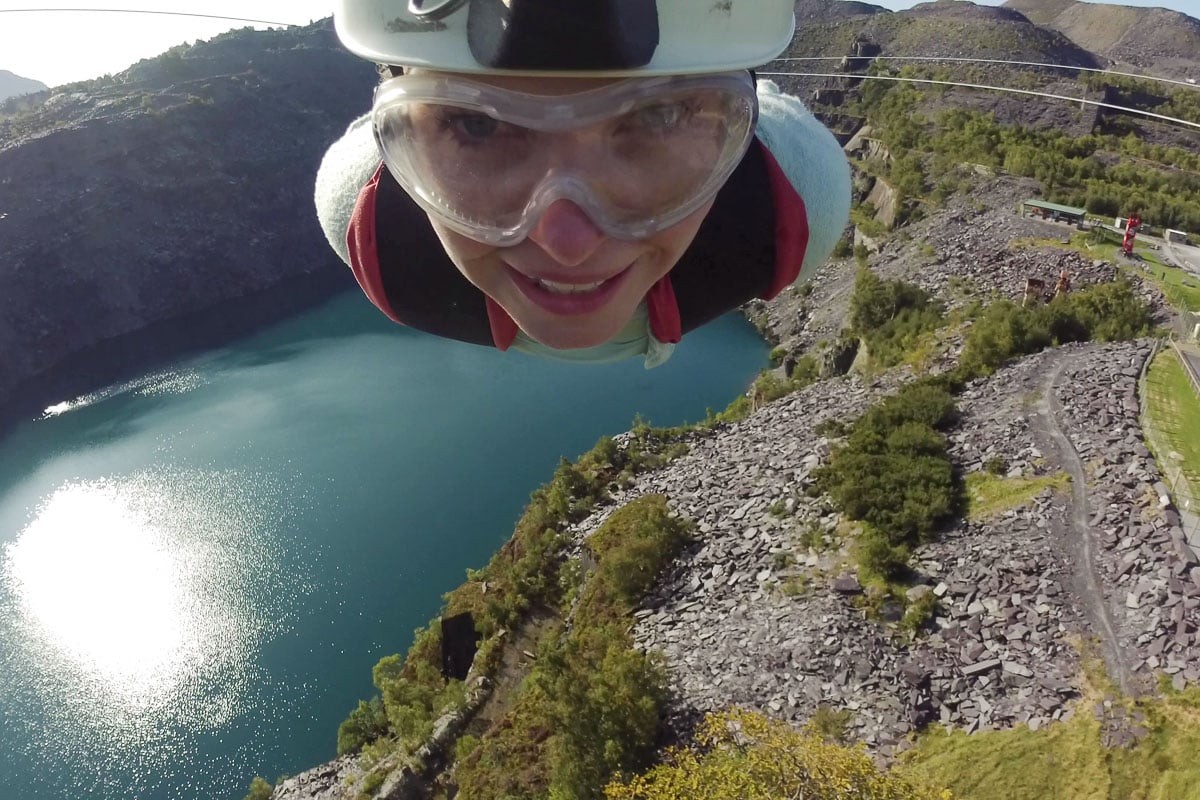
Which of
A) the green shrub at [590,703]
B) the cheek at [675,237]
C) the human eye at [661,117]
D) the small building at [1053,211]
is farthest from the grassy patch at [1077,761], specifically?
the small building at [1053,211]

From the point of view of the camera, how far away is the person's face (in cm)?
70

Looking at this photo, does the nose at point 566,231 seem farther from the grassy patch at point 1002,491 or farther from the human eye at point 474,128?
the grassy patch at point 1002,491

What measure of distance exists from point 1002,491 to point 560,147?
7377mm

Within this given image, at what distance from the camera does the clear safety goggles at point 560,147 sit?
667mm

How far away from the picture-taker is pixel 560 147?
2.24 feet

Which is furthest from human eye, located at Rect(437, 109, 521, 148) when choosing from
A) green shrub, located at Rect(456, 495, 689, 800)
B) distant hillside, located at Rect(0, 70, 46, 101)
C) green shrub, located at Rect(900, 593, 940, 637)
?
distant hillside, located at Rect(0, 70, 46, 101)

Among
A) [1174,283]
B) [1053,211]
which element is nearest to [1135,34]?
[1053,211]

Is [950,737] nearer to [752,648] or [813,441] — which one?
[752,648]

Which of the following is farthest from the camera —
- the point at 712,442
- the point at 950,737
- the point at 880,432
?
the point at 712,442

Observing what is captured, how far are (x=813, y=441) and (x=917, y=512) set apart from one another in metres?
2.86

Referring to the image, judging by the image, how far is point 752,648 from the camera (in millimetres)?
6402

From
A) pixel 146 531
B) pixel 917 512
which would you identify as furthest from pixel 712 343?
pixel 146 531

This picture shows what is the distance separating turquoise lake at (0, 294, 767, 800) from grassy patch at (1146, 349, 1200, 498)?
→ 849 cm

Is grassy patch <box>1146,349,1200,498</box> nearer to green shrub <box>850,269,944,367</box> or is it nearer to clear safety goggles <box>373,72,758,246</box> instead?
green shrub <box>850,269,944,367</box>
